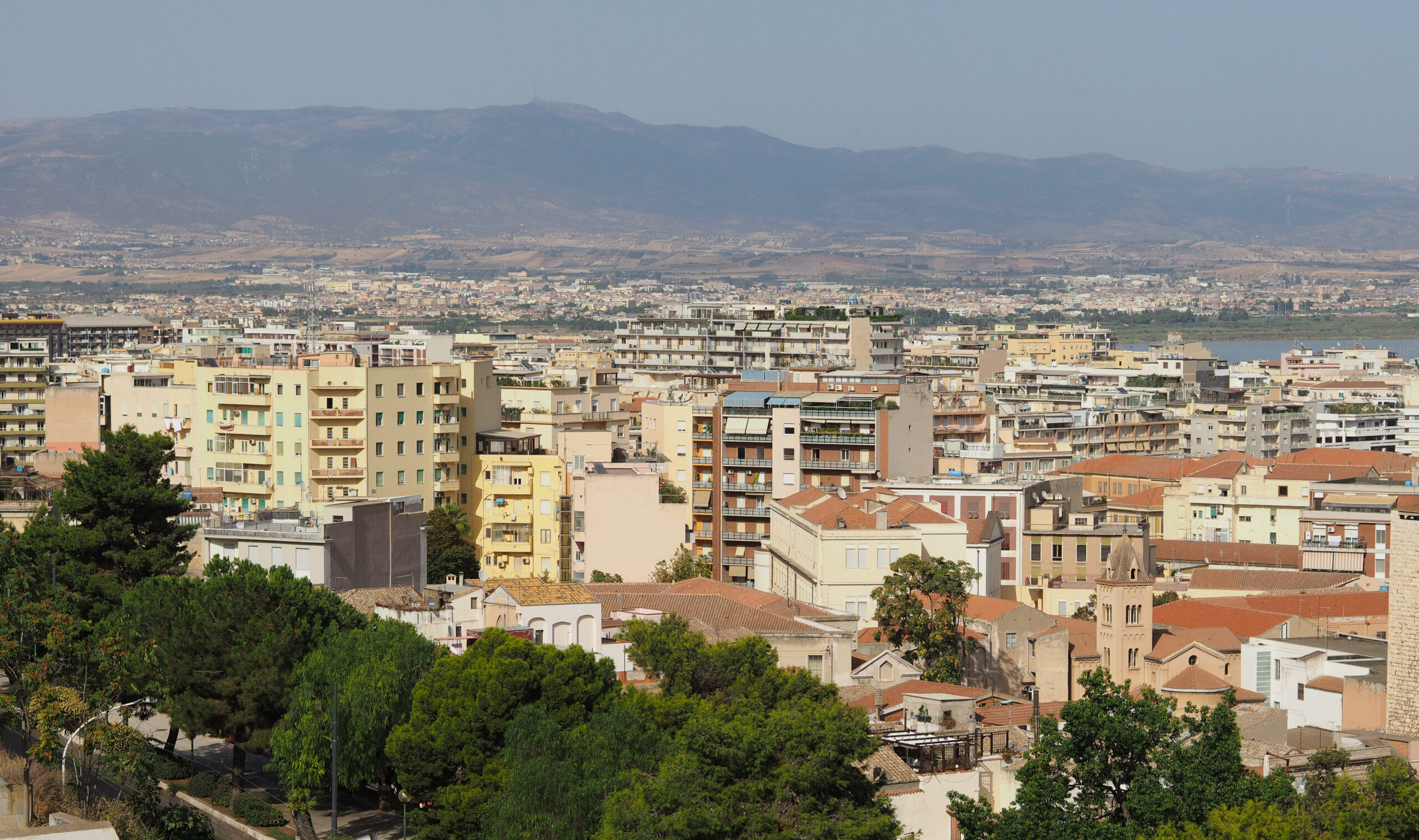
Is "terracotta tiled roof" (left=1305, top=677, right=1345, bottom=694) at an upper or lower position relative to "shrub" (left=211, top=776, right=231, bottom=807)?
upper

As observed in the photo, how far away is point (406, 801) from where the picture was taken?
34.2 m

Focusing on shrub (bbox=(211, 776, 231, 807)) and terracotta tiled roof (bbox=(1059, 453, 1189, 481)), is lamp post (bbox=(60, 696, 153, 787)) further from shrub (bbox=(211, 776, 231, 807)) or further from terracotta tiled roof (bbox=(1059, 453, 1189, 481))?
terracotta tiled roof (bbox=(1059, 453, 1189, 481))

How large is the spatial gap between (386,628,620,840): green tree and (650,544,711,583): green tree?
78.4 feet

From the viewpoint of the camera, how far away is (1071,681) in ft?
148

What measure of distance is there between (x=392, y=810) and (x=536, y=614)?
6078mm

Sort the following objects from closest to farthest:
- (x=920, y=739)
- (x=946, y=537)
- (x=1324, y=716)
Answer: (x=920, y=739)
(x=1324, y=716)
(x=946, y=537)

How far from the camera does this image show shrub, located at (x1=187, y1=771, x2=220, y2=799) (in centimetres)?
3509

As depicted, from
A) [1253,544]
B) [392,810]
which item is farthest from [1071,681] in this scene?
[1253,544]

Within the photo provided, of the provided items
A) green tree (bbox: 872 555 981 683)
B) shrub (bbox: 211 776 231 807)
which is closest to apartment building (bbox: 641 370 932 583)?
green tree (bbox: 872 555 981 683)

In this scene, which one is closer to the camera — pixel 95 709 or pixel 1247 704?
pixel 95 709

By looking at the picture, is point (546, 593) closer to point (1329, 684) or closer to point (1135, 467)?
point (1329, 684)

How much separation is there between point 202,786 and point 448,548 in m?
26.6

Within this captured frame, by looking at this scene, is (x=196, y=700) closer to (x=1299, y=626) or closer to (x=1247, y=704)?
(x=1247, y=704)

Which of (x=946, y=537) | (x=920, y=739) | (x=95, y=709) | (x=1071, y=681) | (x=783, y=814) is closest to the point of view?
(x=783, y=814)
